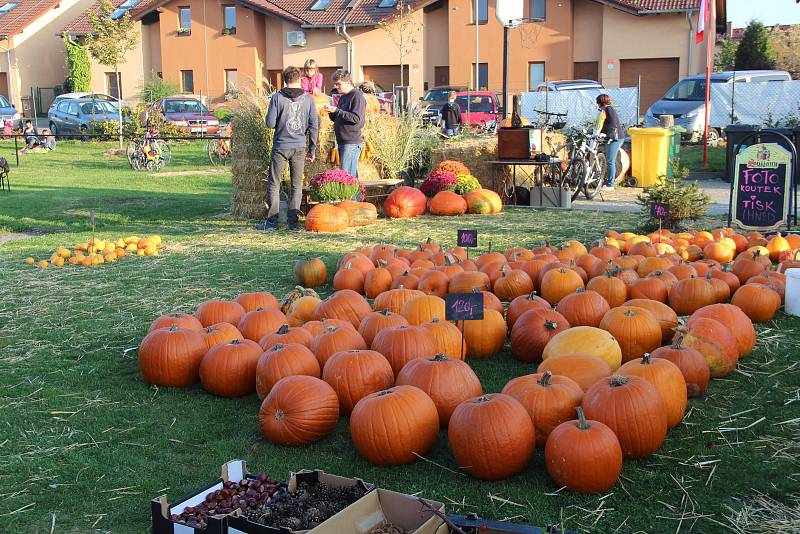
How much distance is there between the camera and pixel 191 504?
2.83 m

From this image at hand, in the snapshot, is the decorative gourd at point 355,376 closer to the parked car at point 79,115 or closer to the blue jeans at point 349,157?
the blue jeans at point 349,157

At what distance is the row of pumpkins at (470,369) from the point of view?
3336 mm

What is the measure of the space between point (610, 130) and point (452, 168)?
10.2ft

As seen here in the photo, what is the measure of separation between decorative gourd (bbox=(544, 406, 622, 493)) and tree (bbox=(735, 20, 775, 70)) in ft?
117

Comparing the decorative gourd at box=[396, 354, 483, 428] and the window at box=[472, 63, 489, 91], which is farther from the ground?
the window at box=[472, 63, 489, 91]

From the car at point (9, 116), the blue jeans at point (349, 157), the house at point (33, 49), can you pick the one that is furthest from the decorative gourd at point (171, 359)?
the house at point (33, 49)

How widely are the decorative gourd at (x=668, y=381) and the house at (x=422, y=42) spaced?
1074 inches

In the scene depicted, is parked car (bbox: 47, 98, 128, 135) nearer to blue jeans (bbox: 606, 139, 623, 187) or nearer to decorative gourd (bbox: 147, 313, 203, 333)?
blue jeans (bbox: 606, 139, 623, 187)

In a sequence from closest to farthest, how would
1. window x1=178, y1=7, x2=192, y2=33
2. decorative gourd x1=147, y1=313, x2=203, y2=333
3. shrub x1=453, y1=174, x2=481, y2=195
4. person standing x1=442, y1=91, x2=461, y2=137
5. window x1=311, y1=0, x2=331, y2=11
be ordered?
decorative gourd x1=147, y1=313, x2=203, y2=333 < shrub x1=453, y1=174, x2=481, y2=195 < person standing x1=442, y1=91, x2=461, y2=137 < window x1=311, y1=0, x2=331, y2=11 < window x1=178, y1=7, x2=192, y2=33

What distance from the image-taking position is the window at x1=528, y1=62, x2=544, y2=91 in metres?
35.2

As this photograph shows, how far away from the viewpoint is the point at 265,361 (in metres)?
4.14

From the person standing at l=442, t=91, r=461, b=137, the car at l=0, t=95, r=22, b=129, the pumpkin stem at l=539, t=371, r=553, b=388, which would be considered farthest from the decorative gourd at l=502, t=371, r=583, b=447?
the car at l=0, t=95, r=22, b=129

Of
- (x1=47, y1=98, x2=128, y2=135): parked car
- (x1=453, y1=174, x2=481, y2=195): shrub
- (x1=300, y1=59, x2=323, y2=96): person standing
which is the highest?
(x1=47, y1=98, x2=128, y2=135): parked car

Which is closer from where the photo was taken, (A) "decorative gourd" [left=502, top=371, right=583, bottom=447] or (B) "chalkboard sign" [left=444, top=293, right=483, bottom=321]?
(A) "decorative gourd" [left=502, top=371, right=583, bottom=447]
